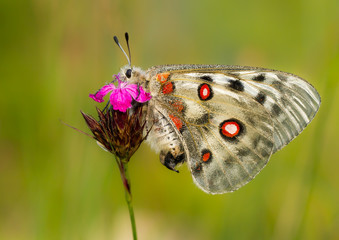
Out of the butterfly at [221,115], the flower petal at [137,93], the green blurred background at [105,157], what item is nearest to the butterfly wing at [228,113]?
the butterfly at [221,115]

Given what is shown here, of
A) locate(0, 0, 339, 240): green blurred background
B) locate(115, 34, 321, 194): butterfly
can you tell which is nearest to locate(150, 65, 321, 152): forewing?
locate(115, 34, 321, 194): butterfly

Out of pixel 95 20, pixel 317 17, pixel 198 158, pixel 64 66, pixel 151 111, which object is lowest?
pixel 198 158

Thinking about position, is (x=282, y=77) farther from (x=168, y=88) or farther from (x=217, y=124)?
(x=168, y=88)

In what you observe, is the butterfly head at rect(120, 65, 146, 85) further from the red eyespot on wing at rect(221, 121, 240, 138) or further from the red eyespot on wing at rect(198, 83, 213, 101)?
the red eyespot on wing at rect(221, 121, 240, 138)

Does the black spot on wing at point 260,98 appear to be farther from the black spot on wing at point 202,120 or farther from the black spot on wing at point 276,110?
the black spot on wing at point 202,120

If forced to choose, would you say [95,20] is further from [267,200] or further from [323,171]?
[323,171]

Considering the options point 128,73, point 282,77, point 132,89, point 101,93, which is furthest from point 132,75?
point 282,77

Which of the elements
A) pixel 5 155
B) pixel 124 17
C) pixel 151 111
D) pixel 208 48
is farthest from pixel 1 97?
pixel 208 48

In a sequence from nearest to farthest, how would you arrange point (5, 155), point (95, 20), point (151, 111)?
point (151, 111) < point (5, 155) < point (95, 20)
